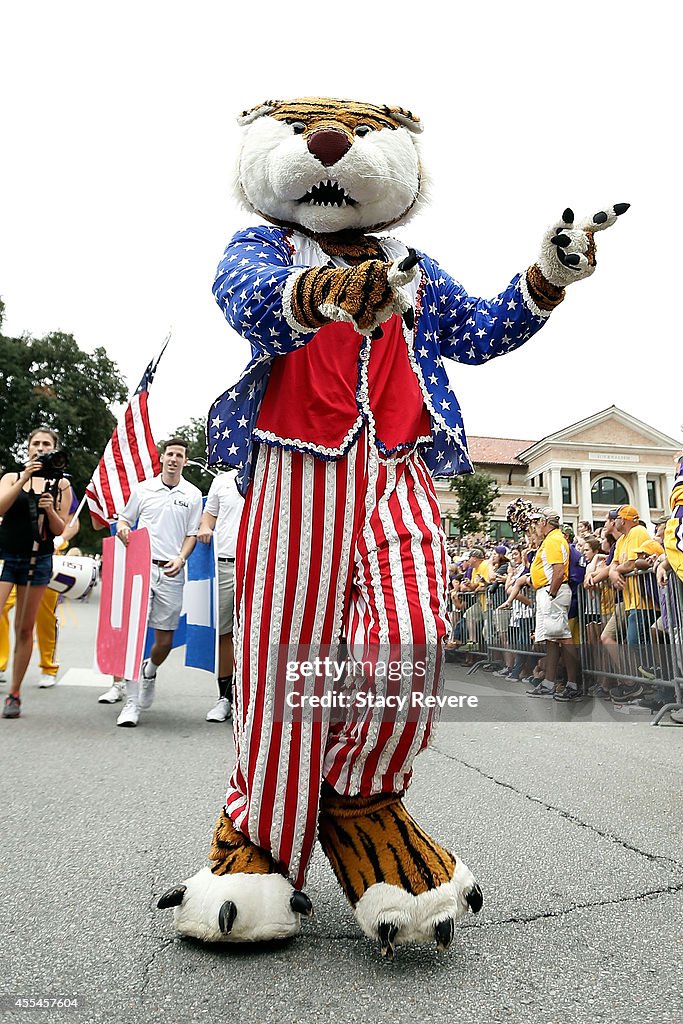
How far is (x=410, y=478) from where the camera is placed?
6.81ft

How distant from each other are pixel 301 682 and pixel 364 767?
0.24 metres

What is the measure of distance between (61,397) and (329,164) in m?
35.1

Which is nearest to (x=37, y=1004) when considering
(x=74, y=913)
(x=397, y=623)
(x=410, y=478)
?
(x=74, y=913)

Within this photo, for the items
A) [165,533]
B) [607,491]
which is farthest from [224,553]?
[607,491]

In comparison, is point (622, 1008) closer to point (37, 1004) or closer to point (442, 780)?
point (37, 1004)

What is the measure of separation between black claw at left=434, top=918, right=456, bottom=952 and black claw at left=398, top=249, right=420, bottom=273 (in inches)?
54.4

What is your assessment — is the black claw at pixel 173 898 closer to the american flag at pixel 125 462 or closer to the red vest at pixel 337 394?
the red vest at pixel 337 394

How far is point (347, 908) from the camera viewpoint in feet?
6.97

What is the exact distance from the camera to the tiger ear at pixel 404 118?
229 cm

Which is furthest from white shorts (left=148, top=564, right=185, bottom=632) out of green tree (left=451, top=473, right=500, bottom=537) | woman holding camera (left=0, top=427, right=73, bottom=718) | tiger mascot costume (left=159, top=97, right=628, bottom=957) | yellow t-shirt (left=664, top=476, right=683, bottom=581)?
green tree (left=451, top=473, right=500, bottom=537)

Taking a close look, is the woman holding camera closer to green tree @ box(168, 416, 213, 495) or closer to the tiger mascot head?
the tiger mascot head

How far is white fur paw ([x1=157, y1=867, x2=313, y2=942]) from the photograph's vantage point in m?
1.79

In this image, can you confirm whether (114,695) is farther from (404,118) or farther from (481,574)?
(481,574)

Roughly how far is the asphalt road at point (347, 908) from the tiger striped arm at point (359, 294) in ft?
4.46
